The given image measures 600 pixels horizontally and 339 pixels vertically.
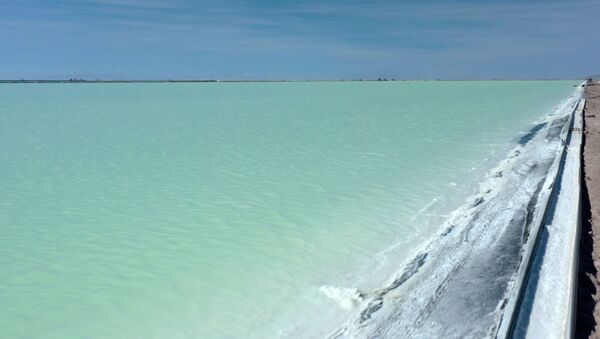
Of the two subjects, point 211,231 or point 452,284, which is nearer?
point 452,284

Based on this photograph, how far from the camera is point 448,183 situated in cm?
665

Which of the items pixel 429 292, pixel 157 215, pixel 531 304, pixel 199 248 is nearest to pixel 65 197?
pixel 157 215

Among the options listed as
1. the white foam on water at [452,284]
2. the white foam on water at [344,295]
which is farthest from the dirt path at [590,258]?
the white foam on water at [344,295]

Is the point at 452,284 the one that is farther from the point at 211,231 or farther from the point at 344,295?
the point at 211,231

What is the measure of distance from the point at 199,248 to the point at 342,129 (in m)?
10.4

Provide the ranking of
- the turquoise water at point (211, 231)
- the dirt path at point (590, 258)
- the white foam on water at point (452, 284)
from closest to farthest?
the dirt path at point (590, 258) < the white foam on water at point (452, 284) < the turquoise water at point (211, 231)

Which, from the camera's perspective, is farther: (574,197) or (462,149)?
(462,149)

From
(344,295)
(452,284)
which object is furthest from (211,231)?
(452,284)

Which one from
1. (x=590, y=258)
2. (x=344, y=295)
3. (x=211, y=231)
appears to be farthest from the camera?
(x=211, y=231)

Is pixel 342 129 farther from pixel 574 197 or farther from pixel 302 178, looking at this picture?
pixel 574 197

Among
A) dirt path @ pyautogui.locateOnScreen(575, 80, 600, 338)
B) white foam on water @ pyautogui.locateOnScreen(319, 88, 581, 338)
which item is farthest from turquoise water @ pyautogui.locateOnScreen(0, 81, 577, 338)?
dirt path @ pyautogui.locateOnScreen(575, 80, 600, 338)

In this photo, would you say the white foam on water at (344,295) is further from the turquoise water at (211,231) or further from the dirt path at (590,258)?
the dirt path at (590,258)

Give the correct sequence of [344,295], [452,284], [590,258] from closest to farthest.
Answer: [452,284], [344,295], [590,258]

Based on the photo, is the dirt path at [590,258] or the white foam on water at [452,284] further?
the white foam on water at [452,284]
